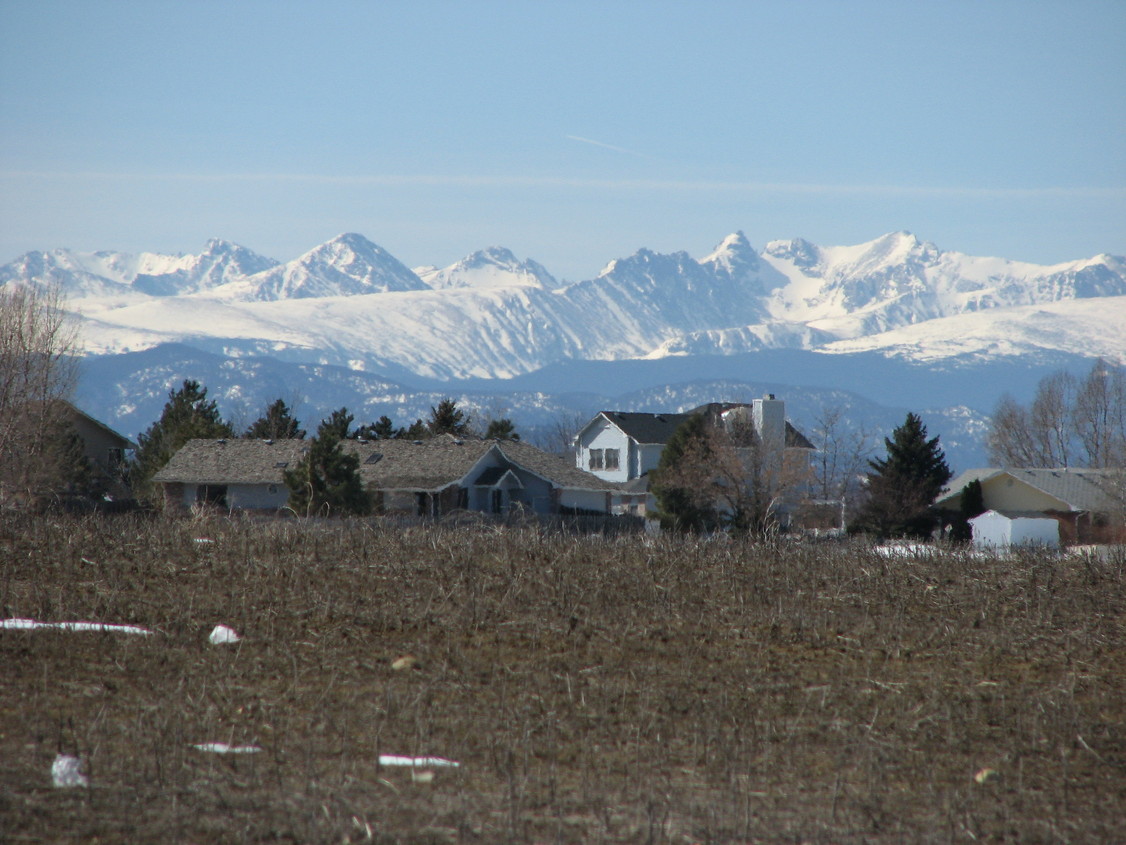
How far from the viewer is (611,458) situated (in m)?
94.9

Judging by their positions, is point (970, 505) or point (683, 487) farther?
point (683, 487)

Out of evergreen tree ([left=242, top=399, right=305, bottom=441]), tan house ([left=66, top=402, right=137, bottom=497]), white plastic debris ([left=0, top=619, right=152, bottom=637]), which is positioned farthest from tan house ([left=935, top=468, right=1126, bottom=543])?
white plastic debris ([left=0, top=619, right=152, bottom=637])

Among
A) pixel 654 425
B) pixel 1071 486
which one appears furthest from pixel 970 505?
pixel 654 425

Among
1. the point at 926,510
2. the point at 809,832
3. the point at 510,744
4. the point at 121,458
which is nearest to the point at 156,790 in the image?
the point at 510,744

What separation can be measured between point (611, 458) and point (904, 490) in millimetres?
34394

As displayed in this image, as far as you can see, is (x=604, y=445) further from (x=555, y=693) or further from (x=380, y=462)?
(x=555, y=693)

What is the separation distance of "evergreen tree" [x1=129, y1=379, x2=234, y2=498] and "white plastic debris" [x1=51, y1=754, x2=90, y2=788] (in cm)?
5905

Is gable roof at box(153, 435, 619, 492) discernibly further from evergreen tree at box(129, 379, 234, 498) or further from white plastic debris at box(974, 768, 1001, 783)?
white plastic debris at box(974, 768, 1001, 783)

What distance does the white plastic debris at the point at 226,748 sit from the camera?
957 cm

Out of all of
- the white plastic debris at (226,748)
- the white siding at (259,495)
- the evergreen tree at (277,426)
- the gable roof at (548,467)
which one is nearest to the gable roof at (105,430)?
the evergreen tree at (277,426)

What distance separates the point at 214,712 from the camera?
1053 centimetres

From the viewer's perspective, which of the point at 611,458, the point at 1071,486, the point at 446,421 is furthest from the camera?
the point at 611,458

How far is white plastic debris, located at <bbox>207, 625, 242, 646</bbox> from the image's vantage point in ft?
41.9

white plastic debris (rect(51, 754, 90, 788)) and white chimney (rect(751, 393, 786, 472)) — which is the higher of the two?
white chimney (rect(751, 393, 786, 472))
